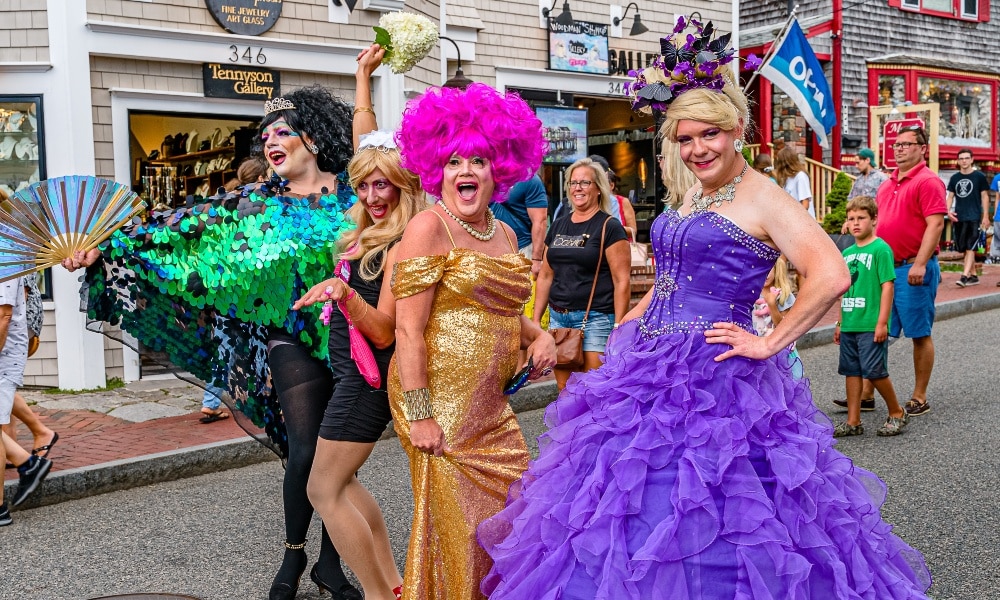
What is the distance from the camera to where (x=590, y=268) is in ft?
21.7

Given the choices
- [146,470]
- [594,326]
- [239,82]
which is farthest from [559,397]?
[239,82]

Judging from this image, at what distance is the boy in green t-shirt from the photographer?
6.83 meters

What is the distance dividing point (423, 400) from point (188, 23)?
766 centimetres

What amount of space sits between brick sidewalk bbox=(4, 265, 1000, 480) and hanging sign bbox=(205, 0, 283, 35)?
4122 millimetres

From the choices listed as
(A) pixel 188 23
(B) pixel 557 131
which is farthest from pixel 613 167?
(A) pixel 188 23

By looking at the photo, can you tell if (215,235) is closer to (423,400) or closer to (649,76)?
(423,400)

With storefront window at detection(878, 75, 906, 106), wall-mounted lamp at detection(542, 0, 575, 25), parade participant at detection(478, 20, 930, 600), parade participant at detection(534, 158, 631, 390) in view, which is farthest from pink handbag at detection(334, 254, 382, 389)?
storefront window at detection(878, 75, 906, 106)

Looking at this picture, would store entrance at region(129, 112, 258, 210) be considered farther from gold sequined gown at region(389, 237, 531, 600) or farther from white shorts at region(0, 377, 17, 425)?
gold sequined gown at region(389, 237, 531, 600)

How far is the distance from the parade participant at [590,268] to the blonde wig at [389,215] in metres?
3.03

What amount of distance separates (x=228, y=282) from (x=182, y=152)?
6537 mm

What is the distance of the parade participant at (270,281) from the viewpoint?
13.1 ft

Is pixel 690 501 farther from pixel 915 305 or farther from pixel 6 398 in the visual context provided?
pixel 915 305

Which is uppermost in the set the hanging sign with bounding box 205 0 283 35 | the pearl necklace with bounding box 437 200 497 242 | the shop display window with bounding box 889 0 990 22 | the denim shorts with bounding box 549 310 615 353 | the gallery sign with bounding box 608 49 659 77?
the shop display window with bounding box 889 0 990 22

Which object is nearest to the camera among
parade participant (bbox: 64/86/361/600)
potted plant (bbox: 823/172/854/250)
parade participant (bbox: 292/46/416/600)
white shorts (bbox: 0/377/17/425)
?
parade participant (bbox: 292/46/416/600)
